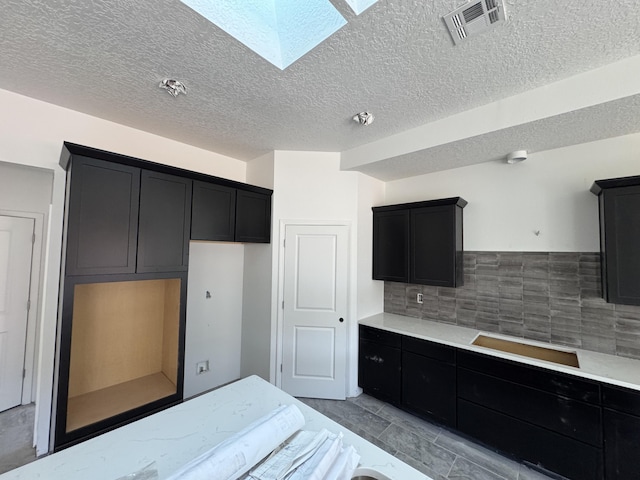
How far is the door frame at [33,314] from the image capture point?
2809 mm

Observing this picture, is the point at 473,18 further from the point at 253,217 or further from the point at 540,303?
the point at 540,303

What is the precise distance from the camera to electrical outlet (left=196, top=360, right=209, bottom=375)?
296cm

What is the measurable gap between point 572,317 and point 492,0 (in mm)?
2591

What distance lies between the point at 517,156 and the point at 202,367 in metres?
3.99

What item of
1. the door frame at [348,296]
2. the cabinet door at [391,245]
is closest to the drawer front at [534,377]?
the cabinet door at [391,245]

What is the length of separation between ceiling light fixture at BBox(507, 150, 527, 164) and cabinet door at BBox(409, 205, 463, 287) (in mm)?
667

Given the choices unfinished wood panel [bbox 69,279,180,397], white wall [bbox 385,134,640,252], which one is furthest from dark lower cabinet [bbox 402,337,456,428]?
unfinished wood panel [bbox 69,279,180,397]

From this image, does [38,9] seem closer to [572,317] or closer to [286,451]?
[286,451]

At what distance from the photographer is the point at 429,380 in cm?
254

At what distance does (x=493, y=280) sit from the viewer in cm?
275

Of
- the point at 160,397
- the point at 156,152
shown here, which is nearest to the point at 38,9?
the point at 156,152

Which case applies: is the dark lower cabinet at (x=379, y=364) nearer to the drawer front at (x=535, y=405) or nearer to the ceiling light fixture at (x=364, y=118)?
the drawer front at (x=535, y=405)

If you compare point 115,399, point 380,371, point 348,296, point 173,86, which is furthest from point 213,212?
point 380,371

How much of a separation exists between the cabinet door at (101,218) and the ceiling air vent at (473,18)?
2359 mm
